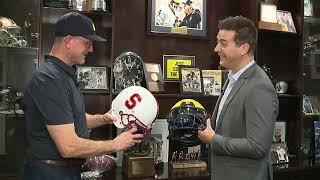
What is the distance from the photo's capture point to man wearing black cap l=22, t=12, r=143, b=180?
71.1 inches

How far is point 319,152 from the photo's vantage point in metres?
3.57

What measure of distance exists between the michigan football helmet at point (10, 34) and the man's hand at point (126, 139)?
1.12m

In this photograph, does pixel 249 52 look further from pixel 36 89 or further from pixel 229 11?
pixel 229 11

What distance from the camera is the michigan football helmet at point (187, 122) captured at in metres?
2.16

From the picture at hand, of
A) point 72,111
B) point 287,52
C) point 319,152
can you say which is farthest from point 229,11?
point 72,111

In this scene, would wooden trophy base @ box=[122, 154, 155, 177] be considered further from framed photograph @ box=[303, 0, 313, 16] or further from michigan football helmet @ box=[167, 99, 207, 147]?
framed photograph @ box=[303, 0, 313, 16]

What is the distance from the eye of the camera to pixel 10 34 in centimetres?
261

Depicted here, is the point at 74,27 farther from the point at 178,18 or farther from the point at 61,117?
the point at 178,18

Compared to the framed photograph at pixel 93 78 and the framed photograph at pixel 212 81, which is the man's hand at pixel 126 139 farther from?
the framed photograph at pixel 212 81

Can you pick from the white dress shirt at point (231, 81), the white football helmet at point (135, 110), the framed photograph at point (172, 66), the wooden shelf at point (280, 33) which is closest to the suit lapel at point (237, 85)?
the white dress shirt at point (231, 81)

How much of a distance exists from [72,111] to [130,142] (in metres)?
0.34

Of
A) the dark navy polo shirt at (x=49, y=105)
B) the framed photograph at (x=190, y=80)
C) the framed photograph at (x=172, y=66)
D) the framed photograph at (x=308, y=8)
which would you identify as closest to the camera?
the dark navy polo shirt at (x=49, y=105)

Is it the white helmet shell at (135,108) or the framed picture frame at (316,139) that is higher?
the white helmet shell at (135,108)

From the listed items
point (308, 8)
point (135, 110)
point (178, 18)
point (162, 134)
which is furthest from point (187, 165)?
point (308, 8)
